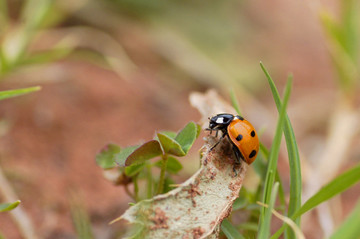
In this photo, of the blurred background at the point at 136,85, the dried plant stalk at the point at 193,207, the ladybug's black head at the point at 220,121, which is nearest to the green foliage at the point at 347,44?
the blurred background at the point at 136,85

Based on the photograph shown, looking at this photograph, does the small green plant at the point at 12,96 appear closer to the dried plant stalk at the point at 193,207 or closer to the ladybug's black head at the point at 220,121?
the dried plant stalk at the point at 193,207

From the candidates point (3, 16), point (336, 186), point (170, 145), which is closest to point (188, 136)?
point (170, 145)

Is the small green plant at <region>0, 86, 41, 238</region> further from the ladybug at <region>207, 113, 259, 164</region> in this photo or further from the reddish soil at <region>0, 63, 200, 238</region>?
the ladybug at <region>207, 113, 259, 164</region>

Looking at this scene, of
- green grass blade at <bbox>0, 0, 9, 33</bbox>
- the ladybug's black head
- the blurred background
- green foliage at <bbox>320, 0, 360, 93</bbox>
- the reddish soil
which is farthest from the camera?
green foliage at <bbox>320, 0, 360, 93</bbox>

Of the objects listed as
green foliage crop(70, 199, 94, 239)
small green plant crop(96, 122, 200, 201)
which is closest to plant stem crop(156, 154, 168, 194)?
small green plant crop(96, 122, 200, 201)

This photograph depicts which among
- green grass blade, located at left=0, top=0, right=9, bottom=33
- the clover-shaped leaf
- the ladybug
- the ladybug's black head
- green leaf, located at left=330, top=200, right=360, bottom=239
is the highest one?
green grass blade, located at left=0, top=0, right=9, bottom=33

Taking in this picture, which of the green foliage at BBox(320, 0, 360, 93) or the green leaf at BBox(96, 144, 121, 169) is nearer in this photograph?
the green leaf at BBox(96, 144, 121, 169)

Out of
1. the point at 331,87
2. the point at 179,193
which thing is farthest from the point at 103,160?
the point at 331,87
